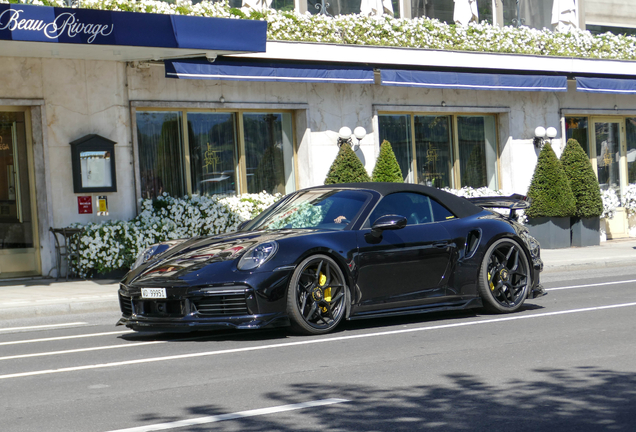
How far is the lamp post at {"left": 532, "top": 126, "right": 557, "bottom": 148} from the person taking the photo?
21.1 m

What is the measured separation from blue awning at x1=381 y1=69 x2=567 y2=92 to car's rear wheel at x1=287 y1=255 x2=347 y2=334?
1029cm

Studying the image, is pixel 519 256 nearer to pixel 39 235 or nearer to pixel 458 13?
pixel 39 235

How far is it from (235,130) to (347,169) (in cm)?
242

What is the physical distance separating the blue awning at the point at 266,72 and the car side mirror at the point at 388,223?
7.79 meters

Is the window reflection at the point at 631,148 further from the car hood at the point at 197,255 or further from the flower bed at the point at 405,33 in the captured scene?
the car hood at the point at 197,255

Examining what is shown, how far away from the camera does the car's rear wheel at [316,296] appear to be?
7562mm

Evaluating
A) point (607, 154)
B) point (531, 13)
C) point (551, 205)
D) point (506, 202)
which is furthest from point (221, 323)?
point (531, 13)

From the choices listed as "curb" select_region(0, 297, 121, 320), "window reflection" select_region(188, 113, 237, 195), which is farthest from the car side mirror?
"window reflection" select_region(188, 113, 237, 195)

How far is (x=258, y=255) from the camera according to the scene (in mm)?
7508

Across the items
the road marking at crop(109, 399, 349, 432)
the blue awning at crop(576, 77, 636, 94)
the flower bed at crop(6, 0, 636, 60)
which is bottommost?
the road marking at crop(109, 399, 349, 432)

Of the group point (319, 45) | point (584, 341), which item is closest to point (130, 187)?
point (319, 45)

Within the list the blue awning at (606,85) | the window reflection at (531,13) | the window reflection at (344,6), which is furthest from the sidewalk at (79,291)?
the window reflection at (531,13)

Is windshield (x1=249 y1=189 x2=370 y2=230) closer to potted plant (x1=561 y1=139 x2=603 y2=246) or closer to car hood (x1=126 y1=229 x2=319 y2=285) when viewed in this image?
car hood (x1=126 y1=229 x2=319 y2=285)

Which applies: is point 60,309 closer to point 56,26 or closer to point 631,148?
point 56,26
